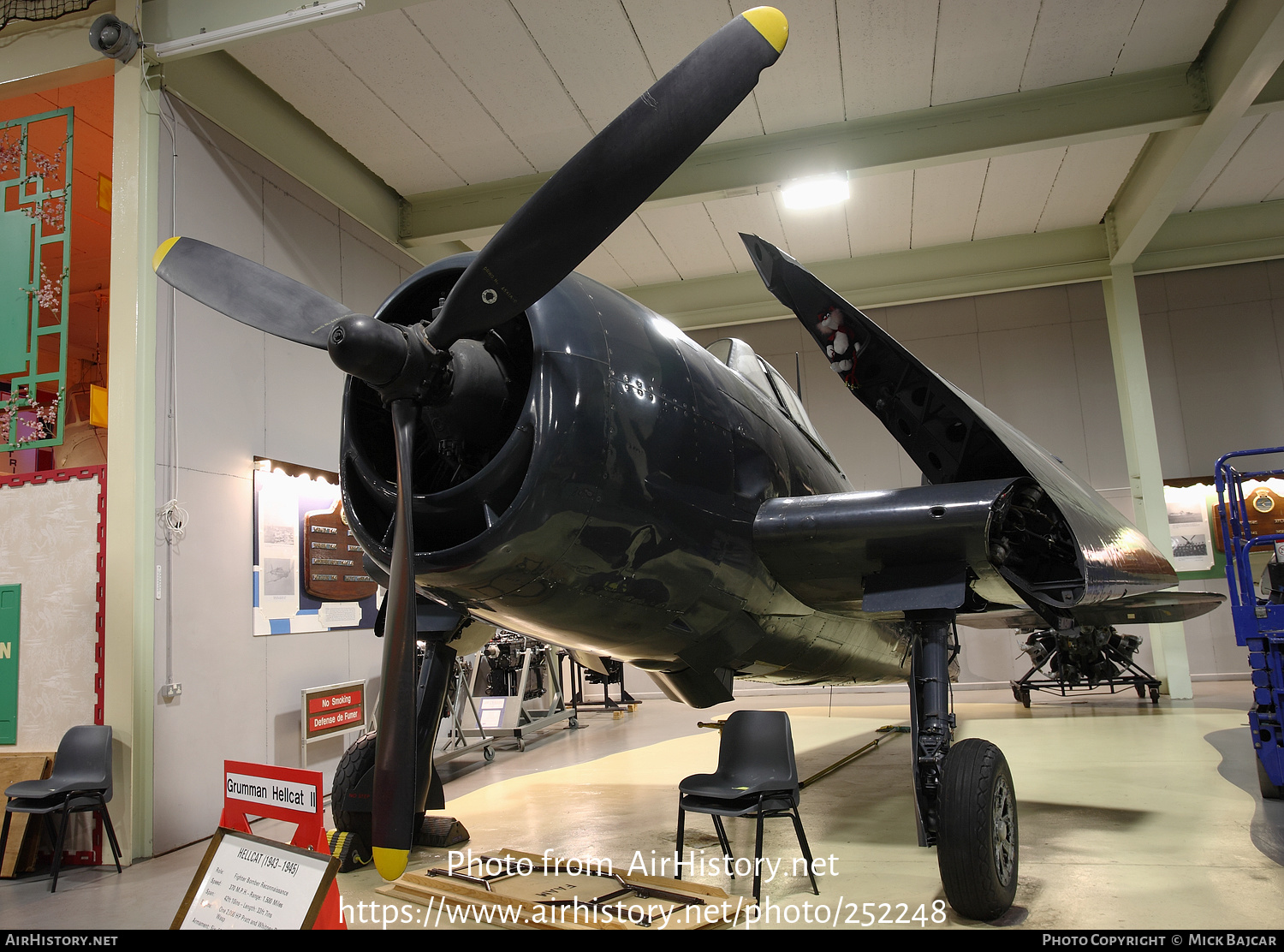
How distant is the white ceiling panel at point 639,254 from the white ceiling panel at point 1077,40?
4565 mm

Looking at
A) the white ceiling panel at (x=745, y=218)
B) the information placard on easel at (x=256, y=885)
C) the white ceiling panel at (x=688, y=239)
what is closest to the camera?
the information placard on easel at (x=256, y=885)

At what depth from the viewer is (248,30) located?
5.91 meters

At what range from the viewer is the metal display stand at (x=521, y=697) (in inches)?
341

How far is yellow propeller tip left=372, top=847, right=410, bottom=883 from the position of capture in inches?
100

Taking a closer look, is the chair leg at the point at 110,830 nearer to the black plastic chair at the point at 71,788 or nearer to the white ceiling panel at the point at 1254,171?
the black plastic chair at the point at 71,788

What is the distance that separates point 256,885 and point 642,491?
1.89 metres

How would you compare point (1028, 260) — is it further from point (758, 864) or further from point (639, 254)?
point (758, 864)

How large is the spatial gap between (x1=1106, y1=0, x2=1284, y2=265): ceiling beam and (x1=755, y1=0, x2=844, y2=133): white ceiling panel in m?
3.33

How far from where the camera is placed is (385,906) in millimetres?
3697

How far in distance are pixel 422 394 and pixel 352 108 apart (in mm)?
6038

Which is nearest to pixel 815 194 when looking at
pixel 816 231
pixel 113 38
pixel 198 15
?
pixel 816 231

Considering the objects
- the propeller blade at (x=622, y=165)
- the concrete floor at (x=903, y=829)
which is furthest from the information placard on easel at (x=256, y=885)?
the propeller blade at (x=622, y=165)
